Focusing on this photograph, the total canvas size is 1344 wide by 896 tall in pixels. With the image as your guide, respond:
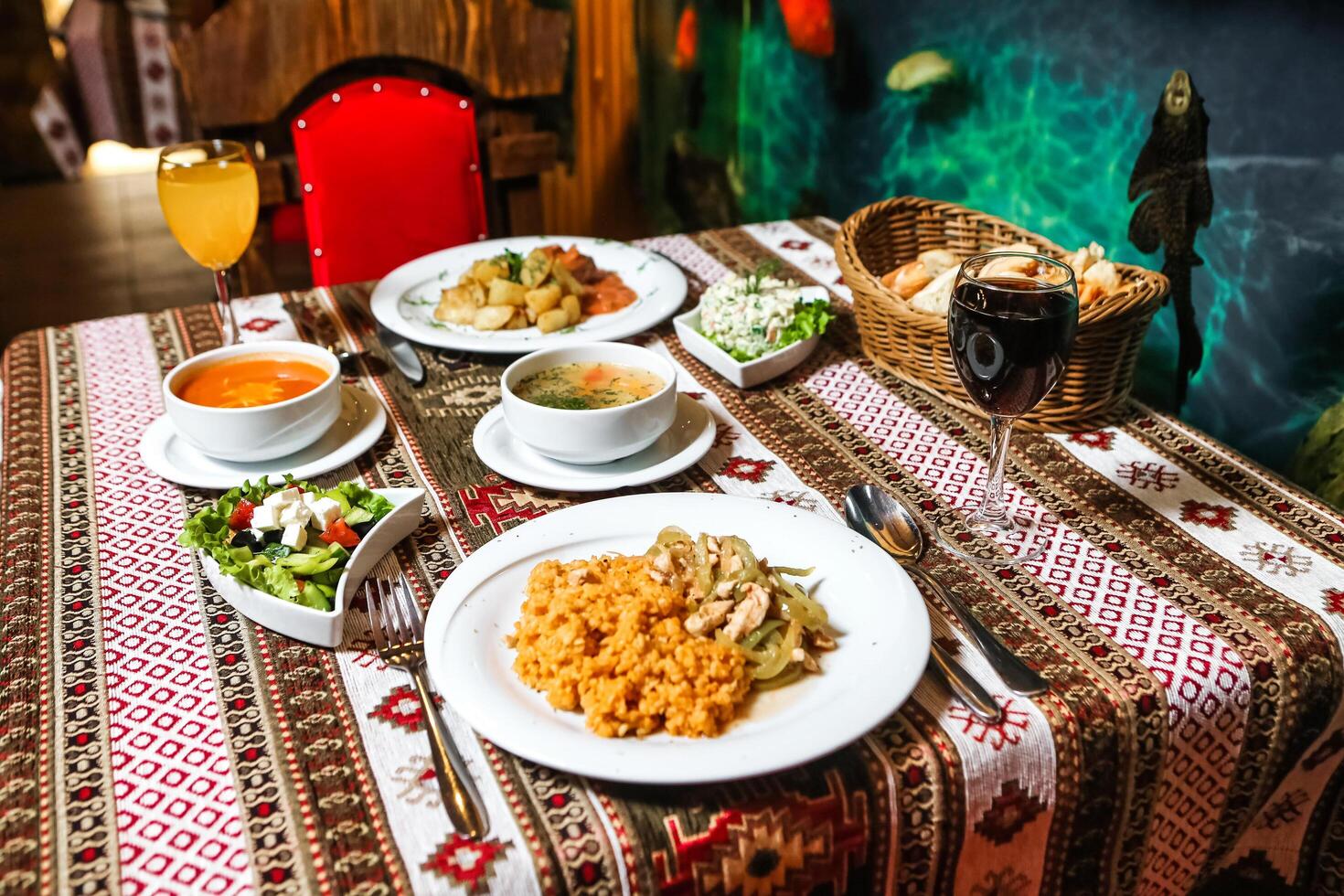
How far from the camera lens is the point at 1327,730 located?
101cm

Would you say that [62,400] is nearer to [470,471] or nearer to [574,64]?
[470,471]

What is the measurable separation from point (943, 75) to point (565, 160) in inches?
73.0

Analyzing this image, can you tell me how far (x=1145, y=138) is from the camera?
171 cm

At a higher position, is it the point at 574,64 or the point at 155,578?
the point at 574,64

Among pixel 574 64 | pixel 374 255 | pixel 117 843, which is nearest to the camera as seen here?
pixel 117 843

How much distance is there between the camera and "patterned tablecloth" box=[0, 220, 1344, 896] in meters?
0.78

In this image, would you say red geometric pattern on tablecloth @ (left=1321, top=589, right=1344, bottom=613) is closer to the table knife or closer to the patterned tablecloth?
the patterned tablecloth

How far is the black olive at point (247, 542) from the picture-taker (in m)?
1.04

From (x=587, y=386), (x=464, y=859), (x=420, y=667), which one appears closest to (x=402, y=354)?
(x=587, y=386)

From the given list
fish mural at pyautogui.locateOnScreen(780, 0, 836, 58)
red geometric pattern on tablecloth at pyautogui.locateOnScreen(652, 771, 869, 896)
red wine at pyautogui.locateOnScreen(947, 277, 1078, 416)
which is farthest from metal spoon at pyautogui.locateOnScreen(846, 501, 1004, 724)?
fish mural at pyautogui.locateOnScreen(780, 0, 836, 58)

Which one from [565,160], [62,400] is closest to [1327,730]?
[62,400]

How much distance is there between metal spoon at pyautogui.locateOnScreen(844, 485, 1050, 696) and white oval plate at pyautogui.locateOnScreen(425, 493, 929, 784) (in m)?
0.07

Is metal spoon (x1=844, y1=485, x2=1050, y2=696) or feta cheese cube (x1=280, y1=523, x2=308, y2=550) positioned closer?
metal spoon (x1=844, y1=485, x2=1050, y2=696)

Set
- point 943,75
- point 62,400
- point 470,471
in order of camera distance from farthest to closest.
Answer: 1. point 943,75
2. point 62,400
3. point 470,471
